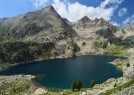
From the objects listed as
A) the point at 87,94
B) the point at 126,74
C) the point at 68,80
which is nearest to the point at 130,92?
the point at 126,74

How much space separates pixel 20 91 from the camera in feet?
414

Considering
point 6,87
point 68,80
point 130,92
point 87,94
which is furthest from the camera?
point 68,80

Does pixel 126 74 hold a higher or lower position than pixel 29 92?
higher

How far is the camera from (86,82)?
532 ft

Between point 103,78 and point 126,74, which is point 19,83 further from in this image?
point 126,74

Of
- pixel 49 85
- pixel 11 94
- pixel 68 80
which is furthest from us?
pixel 68 80

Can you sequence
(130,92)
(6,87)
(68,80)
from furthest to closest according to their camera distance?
(68,80) → (6,87) → (130,92)

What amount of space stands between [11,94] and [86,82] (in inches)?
2240

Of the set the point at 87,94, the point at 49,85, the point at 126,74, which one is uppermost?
the point at 126,74

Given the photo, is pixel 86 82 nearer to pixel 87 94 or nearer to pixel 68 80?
pixel 68 80

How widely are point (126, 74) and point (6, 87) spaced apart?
79.0 m

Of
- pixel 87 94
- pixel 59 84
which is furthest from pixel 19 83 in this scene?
pixel 87 94

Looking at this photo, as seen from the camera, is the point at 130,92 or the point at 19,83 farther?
the point at 19,83

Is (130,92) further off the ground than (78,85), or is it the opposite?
(130,92)
